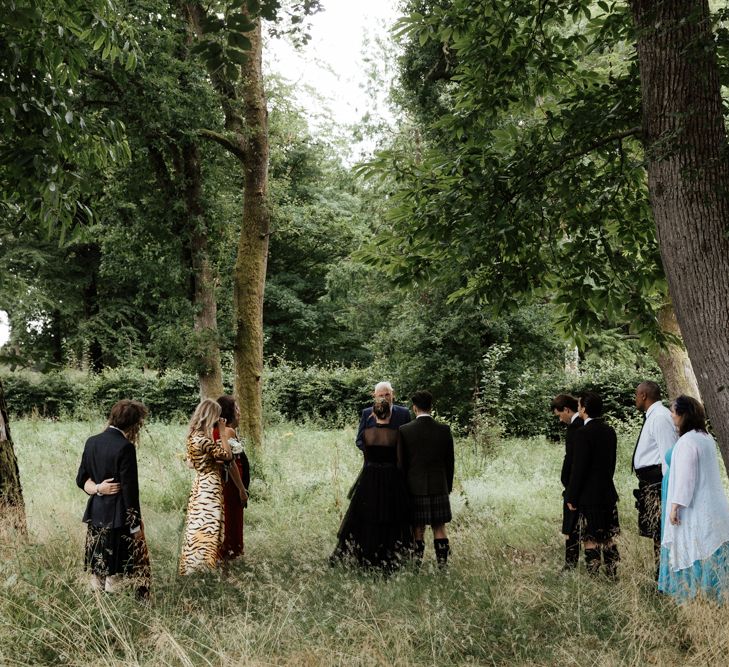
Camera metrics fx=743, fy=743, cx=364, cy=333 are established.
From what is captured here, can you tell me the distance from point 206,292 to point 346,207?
2335 cm

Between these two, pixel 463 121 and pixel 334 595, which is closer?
pixel 334 595

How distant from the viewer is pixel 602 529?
729 centimetres

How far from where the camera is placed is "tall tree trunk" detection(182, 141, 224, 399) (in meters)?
12.5

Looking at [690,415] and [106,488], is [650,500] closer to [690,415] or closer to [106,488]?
[690,415]

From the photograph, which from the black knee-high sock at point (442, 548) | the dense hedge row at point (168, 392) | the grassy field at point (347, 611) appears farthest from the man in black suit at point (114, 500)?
the dense hedge row at point (168, 392)

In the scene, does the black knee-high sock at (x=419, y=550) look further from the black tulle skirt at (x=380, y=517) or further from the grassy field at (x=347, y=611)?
the grassy field at (x=347, y=611)

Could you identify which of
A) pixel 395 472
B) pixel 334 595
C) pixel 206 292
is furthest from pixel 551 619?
pixel 206 292

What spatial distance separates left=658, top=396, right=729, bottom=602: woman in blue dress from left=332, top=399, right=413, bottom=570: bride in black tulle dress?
106 inches

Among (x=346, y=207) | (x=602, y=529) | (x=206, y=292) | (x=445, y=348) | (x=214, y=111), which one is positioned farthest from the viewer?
(x=346, y=207)

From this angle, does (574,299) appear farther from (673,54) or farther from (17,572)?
(17,572)

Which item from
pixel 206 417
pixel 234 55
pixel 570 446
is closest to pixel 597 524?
pixel 570 446

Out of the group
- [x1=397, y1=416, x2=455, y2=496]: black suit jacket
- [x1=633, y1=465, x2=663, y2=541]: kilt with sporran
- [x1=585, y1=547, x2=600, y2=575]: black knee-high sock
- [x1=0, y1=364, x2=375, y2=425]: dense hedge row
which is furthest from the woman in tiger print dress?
[x1=0, y1=364, x2=375, y2=425]: dense hedge row

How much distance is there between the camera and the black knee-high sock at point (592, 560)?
22.9ft

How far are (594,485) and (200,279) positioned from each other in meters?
7.72
